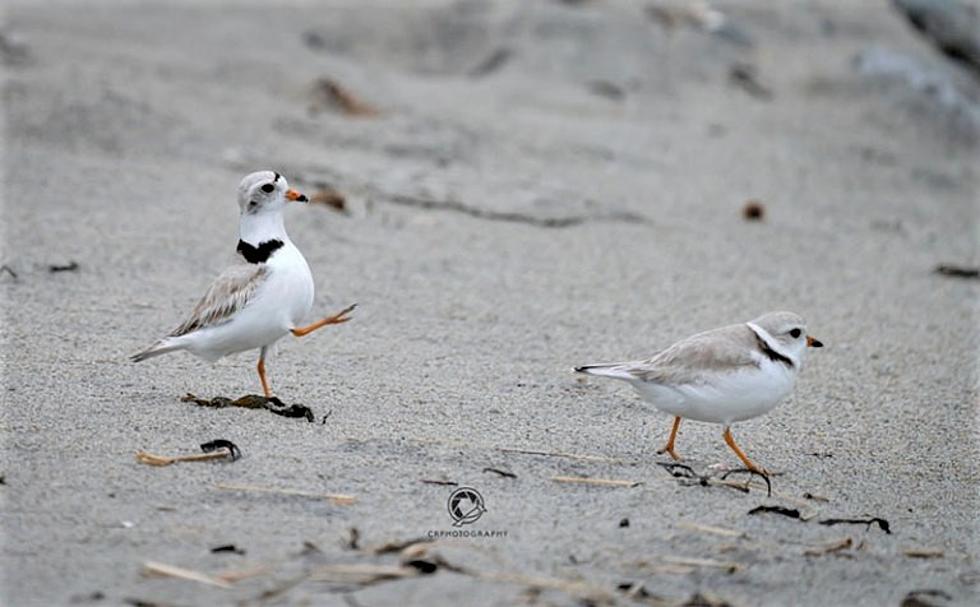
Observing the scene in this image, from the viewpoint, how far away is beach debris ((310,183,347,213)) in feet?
23.3

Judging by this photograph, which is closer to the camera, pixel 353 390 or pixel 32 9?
pixel 353 390

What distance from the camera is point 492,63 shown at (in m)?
9.90

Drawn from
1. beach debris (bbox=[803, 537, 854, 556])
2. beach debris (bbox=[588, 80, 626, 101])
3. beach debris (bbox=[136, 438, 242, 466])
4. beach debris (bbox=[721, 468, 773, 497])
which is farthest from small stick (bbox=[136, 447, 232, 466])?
beach debris (bbox=[588, 80, 626, 101])

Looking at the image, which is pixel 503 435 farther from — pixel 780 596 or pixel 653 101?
pixel 653 101

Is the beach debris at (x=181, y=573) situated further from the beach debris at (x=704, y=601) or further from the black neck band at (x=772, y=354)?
the black neck band at (x=772, y=354)

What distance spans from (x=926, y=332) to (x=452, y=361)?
2.32 meters

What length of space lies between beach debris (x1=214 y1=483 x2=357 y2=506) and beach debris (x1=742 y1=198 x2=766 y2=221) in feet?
14.6

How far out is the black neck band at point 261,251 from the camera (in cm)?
470

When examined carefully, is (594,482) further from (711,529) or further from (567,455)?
(711,529)

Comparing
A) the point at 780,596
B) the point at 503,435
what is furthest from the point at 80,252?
the point at 780,596

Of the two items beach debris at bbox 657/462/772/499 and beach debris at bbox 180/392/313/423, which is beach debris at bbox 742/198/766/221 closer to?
beach debris at bbox 657/462/772/499

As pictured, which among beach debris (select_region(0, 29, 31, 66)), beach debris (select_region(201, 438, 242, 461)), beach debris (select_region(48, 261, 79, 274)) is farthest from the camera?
beach debris (select_region(0, 29, 31, 66))

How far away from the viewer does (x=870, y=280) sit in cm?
707

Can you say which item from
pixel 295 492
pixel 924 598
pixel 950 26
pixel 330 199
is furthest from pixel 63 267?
pixel 950 26
